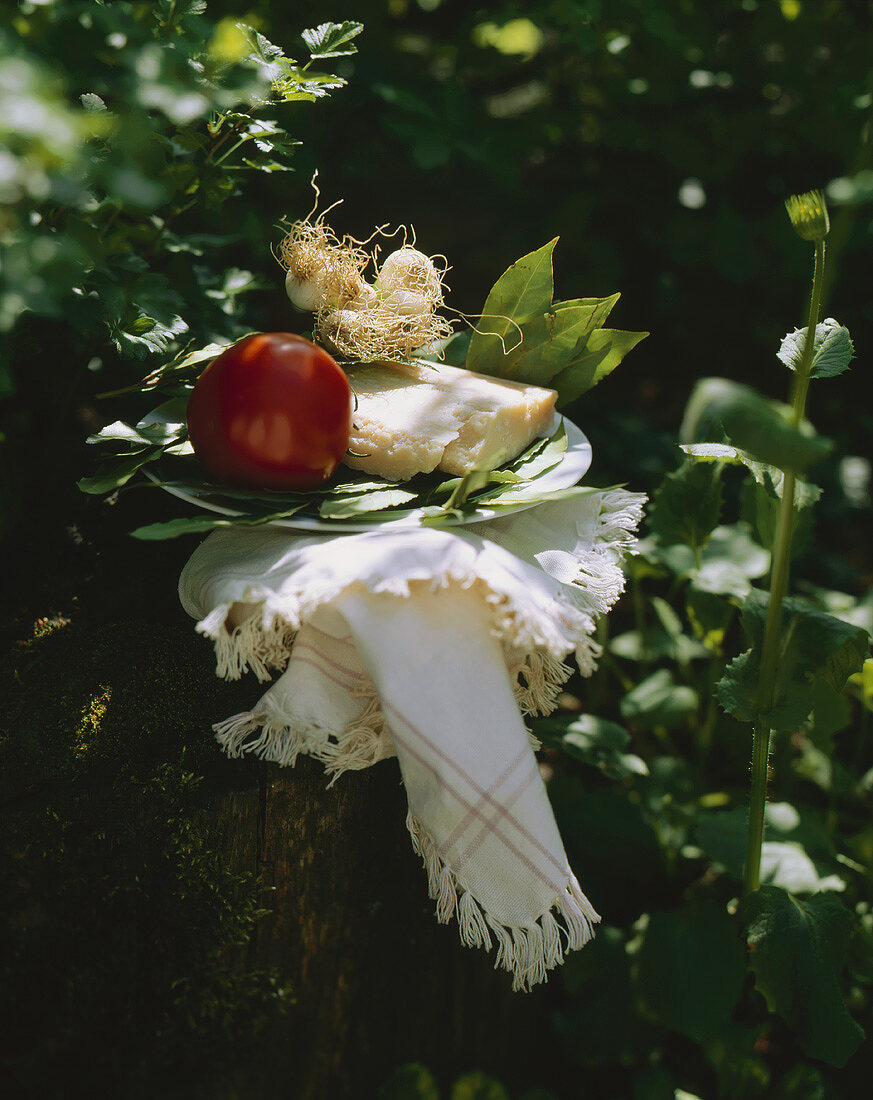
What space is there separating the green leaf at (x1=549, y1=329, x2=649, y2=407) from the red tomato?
1.17ft

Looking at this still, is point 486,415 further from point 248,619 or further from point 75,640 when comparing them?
point 75,640

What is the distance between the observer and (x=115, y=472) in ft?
3.02

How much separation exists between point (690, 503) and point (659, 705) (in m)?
0.41

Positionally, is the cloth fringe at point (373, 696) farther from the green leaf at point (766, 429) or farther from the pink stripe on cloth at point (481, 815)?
the green leaf at point (766, 429)

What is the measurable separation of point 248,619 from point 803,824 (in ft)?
3.37

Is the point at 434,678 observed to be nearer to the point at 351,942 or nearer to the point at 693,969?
the point at 351,942

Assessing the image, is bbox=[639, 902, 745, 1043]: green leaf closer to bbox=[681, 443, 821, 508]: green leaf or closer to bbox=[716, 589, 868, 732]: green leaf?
bbox=[716, 589, 868, 732]: green leaf

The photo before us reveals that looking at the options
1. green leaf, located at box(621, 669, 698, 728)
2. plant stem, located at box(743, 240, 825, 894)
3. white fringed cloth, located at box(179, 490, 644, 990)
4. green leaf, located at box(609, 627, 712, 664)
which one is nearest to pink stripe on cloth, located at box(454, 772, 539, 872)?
white fringed cloth, located at box(179, 490, 644, 990)

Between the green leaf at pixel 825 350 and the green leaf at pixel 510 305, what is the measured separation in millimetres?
319

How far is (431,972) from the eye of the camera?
120 centimetres

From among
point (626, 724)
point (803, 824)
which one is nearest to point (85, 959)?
point (803, 824)

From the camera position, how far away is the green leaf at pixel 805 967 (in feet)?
3.08

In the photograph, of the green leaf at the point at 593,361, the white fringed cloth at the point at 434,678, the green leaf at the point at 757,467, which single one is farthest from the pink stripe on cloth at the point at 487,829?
the green leaf at the point at 593,361

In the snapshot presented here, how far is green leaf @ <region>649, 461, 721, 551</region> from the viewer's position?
1.26m
